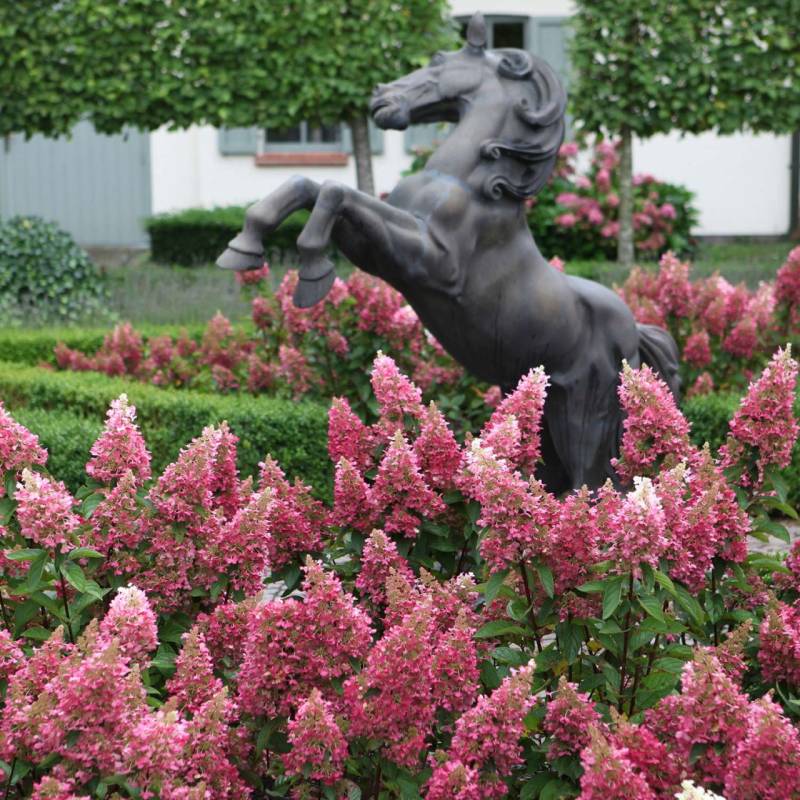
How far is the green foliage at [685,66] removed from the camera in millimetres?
14297

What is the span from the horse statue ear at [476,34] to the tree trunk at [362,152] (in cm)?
988

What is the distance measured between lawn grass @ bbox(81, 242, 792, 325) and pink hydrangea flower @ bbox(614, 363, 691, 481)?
7.82 metres

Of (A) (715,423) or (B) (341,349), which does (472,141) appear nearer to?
(B) (341,349)

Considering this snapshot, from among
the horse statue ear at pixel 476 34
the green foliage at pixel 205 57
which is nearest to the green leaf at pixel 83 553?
the horse statue ear at pixel 476 34

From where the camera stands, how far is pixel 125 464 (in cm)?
314

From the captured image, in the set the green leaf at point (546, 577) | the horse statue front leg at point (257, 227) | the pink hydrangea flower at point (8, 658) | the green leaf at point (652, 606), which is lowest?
the pink hydrangea flower at point (8, 658)

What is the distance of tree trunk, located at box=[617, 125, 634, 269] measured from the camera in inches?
575

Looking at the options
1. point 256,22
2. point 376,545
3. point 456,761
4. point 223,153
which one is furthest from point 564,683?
point 223,153

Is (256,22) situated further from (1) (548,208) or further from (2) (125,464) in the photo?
(2) (125,464)

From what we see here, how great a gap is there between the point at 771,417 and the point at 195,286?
1005 cm

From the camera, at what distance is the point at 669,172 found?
19938 mm

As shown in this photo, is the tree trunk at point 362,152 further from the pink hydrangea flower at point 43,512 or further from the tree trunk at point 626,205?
the pink hydrangea flower at point 43,512

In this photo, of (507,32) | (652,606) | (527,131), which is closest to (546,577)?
(652,606)

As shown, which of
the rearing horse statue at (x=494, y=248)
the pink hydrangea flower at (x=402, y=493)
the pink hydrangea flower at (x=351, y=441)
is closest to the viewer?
the pink hydrangea flower at (x=402, y=493)
